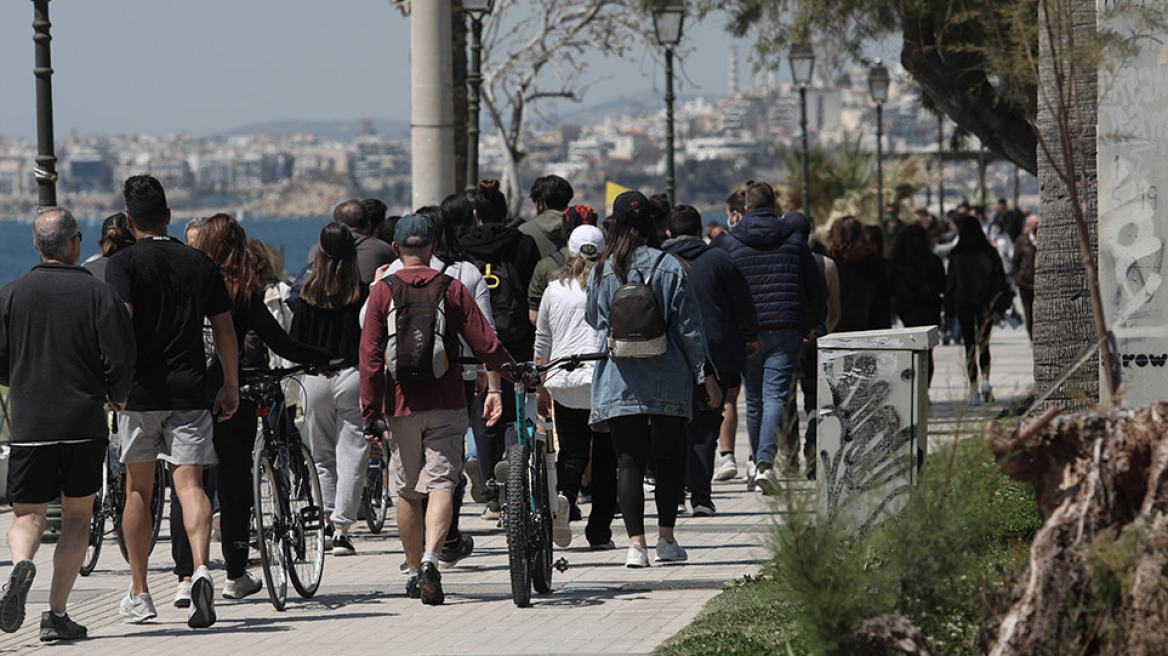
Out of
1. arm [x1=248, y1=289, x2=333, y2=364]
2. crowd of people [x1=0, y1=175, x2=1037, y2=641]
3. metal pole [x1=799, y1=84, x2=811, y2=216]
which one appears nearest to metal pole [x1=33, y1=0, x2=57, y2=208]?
crowd of people [x1=0, y1=175, x2=1037, y2=641]

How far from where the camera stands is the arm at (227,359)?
8.16 metres

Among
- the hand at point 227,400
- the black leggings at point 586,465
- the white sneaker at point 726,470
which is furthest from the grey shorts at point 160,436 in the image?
the white sneaker at point 726,470

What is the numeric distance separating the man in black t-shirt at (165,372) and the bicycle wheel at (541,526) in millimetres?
1479

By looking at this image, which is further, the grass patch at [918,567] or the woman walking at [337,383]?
the woman walking at [337,383]

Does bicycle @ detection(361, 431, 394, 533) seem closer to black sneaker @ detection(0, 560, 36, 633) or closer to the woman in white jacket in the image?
the woman in white jacket

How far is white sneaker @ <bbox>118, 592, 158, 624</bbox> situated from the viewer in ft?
26.9

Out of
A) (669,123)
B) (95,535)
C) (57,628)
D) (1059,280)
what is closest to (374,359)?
(57,628)

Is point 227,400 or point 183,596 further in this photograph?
point 183,596

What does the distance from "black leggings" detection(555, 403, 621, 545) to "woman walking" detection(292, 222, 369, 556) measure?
1.09m

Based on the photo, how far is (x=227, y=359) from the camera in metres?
8.19

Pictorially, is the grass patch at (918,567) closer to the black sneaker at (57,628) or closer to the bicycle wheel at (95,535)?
the black sneaker at (57,628)

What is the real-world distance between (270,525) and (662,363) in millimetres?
2037

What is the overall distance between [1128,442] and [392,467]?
4.32m

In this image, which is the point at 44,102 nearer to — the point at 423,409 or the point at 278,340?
the point at 278,340
